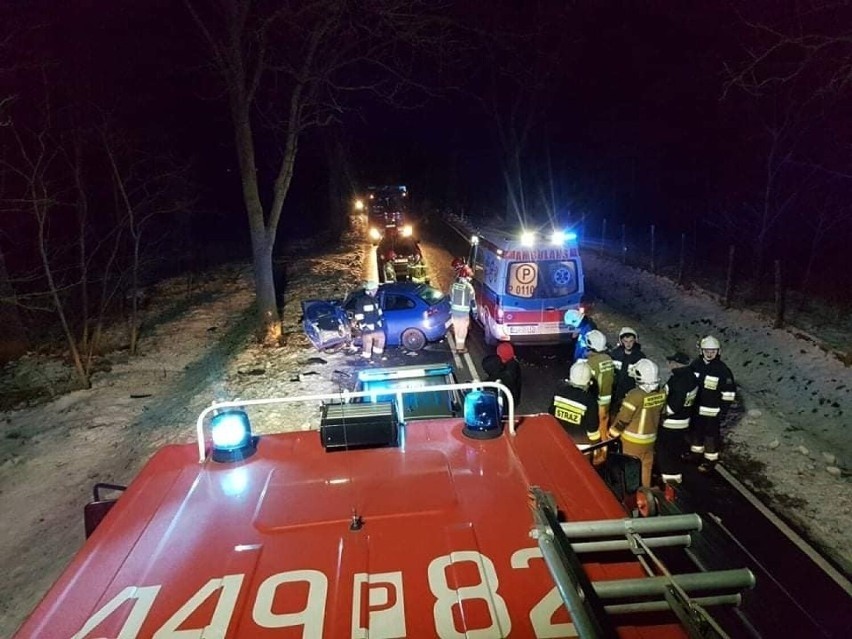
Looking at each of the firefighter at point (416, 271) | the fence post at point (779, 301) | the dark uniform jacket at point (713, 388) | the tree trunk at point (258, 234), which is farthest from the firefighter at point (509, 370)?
the firefighter at point (416, 271)

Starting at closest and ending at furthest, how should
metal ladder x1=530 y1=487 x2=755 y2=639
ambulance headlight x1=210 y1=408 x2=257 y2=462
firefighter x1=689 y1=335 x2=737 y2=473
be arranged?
metal ladder x1=530 y1=487 x2=755 y2=639, ambulance headlight x1=210 y1=408 x2=257 y2=462, firefighter x1=689 y1=335 x2=737 y2=473

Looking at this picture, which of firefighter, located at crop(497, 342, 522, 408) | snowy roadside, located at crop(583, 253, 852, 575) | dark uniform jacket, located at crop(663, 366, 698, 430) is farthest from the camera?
firefighter, located at crop(497, 342, 522, 408)

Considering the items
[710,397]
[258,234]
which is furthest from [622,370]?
[258,234]

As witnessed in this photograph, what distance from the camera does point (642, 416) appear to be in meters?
6.04

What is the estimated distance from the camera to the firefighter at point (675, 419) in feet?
22.4

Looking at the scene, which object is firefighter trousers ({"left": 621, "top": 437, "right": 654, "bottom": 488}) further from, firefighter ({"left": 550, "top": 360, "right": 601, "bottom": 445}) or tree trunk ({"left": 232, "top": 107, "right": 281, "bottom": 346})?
tree trunk ({"left": 232, "top": 107, "right": 281, "bottom": 346})

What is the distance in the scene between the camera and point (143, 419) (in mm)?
9500

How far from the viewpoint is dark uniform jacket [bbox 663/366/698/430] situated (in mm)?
6809

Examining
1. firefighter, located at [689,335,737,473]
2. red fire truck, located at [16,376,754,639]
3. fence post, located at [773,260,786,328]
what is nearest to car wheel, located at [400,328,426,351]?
firefighter, located at [689,335,737,473]

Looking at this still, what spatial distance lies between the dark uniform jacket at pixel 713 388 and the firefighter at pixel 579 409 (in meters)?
1.76

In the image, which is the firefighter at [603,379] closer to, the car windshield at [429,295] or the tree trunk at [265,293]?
the car windshield at [429,295]

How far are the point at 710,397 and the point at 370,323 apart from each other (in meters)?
6.47

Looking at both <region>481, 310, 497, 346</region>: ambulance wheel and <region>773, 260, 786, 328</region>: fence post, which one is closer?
<region>773, 260, 786, 328</region>: fence post

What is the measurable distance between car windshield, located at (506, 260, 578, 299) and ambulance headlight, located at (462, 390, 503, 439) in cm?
670
